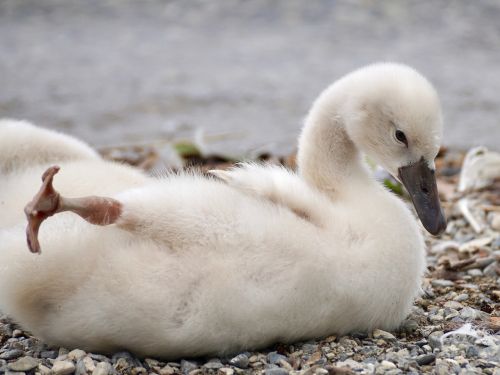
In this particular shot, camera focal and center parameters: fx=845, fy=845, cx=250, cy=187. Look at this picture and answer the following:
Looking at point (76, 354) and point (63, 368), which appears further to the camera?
point (76, 354)

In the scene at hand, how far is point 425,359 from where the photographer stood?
3959mm

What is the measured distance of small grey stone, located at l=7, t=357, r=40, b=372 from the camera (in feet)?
12.5

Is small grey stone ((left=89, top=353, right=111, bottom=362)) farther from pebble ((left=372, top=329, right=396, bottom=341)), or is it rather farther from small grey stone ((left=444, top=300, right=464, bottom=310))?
small grey stone ((left=444, top=300, right=464, bottom=310))

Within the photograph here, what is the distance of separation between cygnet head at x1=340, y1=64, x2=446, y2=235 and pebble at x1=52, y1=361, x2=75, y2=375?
6.13 feet

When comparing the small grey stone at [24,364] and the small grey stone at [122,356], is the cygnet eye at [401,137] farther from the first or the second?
the small grey stone at [24,364]

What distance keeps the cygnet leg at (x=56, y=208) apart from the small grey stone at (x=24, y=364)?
23.3 inches

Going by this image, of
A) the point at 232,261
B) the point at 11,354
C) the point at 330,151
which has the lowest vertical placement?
the point at 11,354

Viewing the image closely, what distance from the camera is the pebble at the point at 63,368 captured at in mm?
3777

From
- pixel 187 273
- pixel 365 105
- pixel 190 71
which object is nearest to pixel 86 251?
pixel 187 273

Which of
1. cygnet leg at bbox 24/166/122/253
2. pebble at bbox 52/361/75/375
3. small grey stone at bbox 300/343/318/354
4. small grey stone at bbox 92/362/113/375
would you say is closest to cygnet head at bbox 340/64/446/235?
small grey stone at bbox 300/343/318/354

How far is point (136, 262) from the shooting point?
12.3 ft

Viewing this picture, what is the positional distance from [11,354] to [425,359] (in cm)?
197

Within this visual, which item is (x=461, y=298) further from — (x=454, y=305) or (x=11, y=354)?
(x=11, y=354)

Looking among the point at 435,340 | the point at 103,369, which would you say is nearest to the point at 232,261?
the point at 103,369
